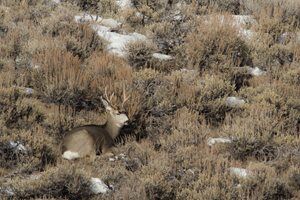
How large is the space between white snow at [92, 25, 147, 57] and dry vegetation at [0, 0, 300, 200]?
0.60ft

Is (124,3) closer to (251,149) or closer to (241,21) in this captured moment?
(241,21)

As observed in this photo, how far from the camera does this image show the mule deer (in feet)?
25.2

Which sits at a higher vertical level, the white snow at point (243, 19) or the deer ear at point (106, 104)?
the white snow at point (243, 19)

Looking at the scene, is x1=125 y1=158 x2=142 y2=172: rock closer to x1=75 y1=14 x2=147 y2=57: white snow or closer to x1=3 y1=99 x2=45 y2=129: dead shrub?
x1=3 y1=99 x2=45 y2=129: dead shrub

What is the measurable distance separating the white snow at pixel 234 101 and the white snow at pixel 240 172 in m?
2.06

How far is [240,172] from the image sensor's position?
7242 millimetres

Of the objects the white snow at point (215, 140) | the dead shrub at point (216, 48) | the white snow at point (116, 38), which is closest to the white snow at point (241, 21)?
the dead shrub at point (216, 48)

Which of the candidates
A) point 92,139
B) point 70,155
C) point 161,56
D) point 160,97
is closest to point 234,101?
point 160,97

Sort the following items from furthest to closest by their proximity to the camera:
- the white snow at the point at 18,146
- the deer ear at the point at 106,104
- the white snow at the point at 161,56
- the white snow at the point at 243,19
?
the white snow at the point at 243,19 < the white snow at the point at 161,56 < the deer ear at the point at 106,104 < the white snow at the point at 18,146

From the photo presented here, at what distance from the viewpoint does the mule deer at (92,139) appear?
769cm

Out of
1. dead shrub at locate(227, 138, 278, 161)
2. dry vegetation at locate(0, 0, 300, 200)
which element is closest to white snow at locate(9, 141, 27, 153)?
dry vegetation at locate(0, 0, 300, 200)

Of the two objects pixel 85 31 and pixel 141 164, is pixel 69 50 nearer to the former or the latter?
pixel 85 31

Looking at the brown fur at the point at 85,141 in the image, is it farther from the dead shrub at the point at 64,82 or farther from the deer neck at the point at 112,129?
the dead shrub at the point at 64,82

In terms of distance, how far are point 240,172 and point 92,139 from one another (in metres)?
2.04
